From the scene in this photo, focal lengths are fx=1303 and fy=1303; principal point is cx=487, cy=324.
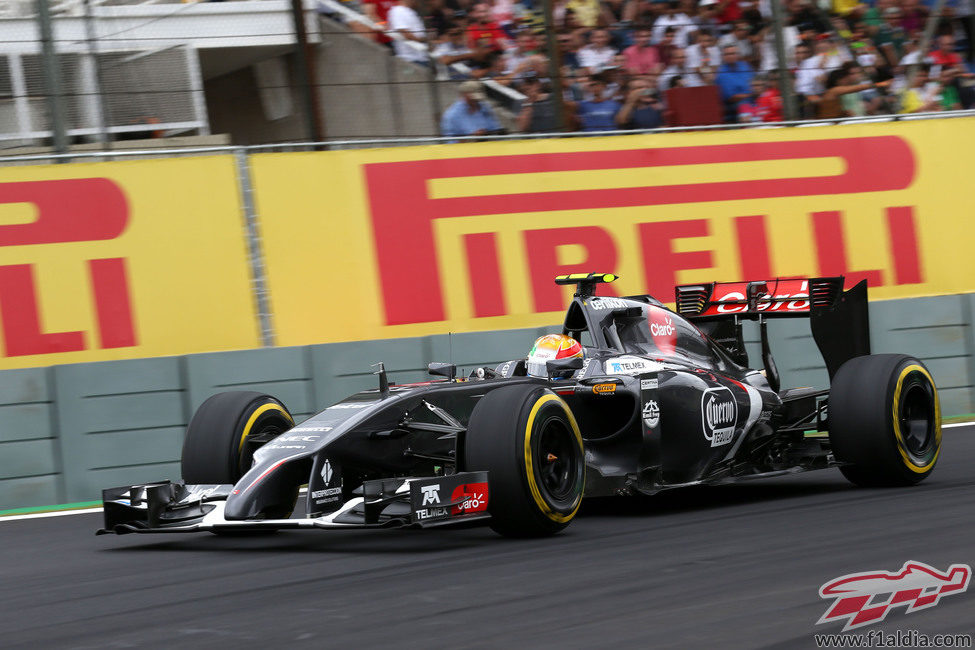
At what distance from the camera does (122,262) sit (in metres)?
10.1

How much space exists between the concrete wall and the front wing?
240 centimetres

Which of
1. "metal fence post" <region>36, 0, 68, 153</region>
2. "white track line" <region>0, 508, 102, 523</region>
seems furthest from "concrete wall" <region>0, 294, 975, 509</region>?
"metal fence post" <region>36, 0, 68, 153</region>

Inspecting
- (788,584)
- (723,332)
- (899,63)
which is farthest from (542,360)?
(899,63)

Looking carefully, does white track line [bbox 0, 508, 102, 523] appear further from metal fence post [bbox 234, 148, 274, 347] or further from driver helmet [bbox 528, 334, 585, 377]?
driver helmet [bbox 528, 334, 585, 377]

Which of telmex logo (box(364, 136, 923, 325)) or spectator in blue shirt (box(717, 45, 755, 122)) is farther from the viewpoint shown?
spectator in blue shirt (box(717, 45, 755, 122))

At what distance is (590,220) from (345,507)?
20.2 feet

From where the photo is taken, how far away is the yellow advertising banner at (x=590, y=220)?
10812mm

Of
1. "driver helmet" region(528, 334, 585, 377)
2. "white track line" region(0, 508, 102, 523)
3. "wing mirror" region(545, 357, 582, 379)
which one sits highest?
"driver helmet" region(528, 334, 585, 377)

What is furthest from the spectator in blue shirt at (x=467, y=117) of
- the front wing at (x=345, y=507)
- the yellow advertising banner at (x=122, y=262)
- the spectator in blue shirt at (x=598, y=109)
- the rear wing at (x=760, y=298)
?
the front wing at (x=345, y=507)

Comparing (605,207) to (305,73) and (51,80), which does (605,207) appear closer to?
(305,73)

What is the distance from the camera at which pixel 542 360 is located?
728 centimetres

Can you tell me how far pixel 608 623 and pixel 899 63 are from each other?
10.9 meters

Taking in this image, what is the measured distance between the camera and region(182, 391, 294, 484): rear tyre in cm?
691

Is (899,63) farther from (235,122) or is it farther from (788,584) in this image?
(788,584)
